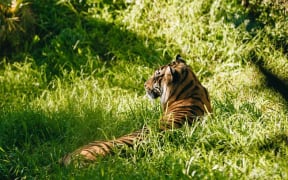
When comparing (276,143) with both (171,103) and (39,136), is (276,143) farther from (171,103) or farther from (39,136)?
(39,136)

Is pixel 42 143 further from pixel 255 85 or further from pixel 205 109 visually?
pixel 255 85

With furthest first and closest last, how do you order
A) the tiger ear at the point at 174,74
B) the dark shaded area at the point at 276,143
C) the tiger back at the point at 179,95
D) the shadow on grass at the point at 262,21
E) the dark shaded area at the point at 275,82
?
the shadow on grass at the point at 262,21
the dark shaded area at the point at 275,82
the tiger ear at the point at 174,74
the tiger back at the point at 179,95
the dark shaded area at the point at 276,143

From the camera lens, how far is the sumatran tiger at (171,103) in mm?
5488

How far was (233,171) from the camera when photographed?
4.84 metres

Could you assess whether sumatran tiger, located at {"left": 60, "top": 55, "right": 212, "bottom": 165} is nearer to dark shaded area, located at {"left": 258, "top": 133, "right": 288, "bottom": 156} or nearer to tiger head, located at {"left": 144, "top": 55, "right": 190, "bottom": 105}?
tiger head, located at {"left": 144, "top": 55, "right": 190, "bottom": 105}

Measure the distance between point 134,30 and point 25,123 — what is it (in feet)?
10.1

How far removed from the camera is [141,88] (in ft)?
27.1

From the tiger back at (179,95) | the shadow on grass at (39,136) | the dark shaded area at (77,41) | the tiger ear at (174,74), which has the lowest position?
the shadow on grass at (39,136)

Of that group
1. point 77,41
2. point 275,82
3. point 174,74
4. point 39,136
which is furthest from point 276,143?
point 77,41

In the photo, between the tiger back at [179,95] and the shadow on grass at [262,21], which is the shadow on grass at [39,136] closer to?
A: the tiger back at [179,95]

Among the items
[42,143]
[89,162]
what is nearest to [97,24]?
[42,143]

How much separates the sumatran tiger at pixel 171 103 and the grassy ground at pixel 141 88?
0.12 m

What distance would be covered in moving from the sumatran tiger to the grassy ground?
0.12m

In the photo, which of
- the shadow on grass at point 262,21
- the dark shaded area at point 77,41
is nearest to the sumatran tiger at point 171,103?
the shadow on grass at point 262,21
